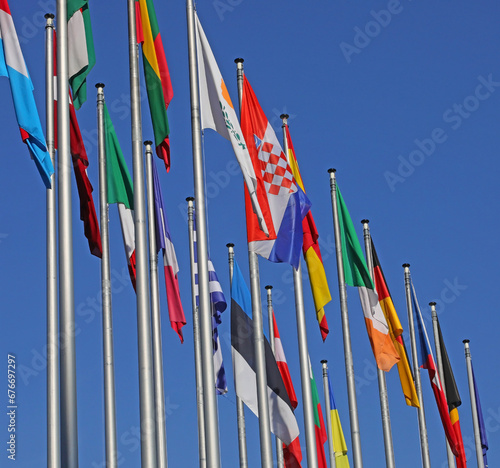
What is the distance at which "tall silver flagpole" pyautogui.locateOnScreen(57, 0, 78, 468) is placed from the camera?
13.0m

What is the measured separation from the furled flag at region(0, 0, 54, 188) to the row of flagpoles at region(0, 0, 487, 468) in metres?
0.02

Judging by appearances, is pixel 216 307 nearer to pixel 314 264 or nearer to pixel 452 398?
pixel 314 264

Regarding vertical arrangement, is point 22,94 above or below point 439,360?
above

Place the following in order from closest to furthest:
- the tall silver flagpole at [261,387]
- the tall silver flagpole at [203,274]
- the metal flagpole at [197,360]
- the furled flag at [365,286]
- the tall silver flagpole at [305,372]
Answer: the tall silver flagpole at [203,274], the tall silver flagpole at [261,387], the tall silver flagpole at [305,372], the metal flagpole at [197,360], the furled flag at [365,286]

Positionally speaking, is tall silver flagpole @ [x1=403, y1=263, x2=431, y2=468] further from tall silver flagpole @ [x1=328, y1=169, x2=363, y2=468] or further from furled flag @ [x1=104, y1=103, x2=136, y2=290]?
furled flag @ [x1=104, y1=103, x2=136, y2=290]

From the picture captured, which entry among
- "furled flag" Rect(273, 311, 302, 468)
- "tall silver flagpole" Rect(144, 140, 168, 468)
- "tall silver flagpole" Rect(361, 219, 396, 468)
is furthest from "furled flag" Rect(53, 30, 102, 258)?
"tall silver flagpole" Rect(361, 219, 396, 468)

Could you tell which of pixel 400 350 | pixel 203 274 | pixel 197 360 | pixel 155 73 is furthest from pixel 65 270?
pixel 400 350

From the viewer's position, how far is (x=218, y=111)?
16250 millimetres

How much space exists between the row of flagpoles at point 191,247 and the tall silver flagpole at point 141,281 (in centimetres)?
2

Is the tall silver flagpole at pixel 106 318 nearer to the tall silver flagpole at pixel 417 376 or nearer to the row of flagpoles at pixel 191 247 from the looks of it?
the row of flagpoles at pixel 191 247

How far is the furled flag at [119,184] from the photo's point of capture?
62.1 feet

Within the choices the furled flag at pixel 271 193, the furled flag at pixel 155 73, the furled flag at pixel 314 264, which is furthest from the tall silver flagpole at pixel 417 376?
the furled flag at pixel 155 73

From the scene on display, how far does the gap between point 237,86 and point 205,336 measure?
20.8ft

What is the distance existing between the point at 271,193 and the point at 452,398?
1263 centimetres
